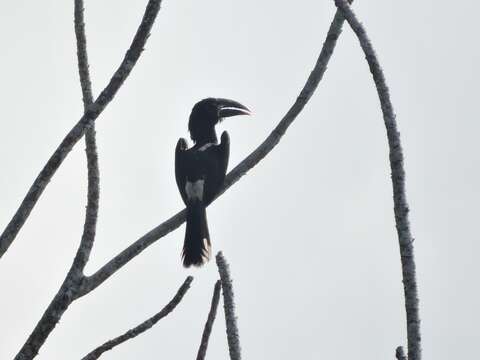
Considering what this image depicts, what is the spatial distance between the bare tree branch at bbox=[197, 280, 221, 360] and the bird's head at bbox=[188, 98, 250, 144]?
17.9ft

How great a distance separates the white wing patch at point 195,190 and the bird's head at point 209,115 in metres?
1.20

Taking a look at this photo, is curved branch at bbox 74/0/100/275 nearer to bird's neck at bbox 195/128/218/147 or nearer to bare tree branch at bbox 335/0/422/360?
bare tree branch at bbox 335/0/422/360

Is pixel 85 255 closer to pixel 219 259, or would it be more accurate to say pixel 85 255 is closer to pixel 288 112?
pixel 219 259

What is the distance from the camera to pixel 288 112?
24.3 ft

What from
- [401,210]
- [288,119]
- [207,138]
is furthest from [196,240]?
[401,210]

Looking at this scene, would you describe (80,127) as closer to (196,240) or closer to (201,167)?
(196,240)

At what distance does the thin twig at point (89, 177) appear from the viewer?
5406 mm

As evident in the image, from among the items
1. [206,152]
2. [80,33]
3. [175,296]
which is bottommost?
[175,296]

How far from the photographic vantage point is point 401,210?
4.52m

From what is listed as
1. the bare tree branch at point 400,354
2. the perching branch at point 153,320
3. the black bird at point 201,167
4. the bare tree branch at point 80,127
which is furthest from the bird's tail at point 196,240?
the bare tree branch at point 400,354

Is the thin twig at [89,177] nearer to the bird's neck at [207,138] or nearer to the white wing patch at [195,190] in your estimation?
the white wing patch at [195,190]

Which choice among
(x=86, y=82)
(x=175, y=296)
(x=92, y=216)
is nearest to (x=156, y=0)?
(x=86, y=82)

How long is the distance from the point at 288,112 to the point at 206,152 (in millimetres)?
2630

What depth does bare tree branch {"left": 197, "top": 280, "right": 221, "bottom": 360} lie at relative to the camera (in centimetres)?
473
